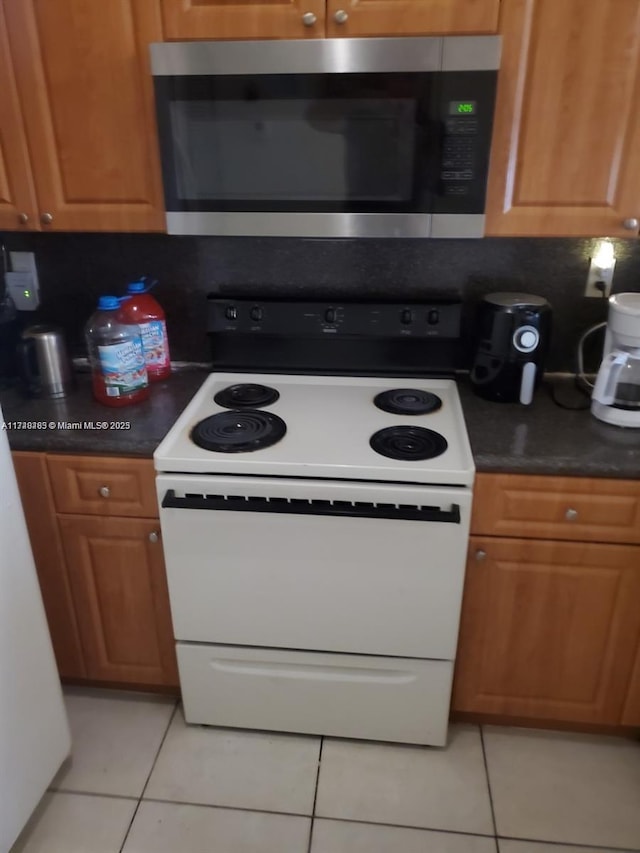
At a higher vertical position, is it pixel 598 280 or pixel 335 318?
pixel 598 280

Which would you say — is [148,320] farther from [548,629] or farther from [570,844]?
[570,844]

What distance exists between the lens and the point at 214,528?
1554mm

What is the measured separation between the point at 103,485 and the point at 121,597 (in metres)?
0.34

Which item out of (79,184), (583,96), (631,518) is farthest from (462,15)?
(631,518)

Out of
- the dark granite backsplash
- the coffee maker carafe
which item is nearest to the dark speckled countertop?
the dark granite backsplash

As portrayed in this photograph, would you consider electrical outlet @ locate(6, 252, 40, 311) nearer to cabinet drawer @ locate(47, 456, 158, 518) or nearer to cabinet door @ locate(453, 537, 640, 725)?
cabinet drawer @ locate(47, 456, 158, 518)

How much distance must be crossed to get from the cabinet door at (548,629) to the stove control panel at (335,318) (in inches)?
24.2

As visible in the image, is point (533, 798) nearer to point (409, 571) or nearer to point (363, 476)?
point (409, 571)

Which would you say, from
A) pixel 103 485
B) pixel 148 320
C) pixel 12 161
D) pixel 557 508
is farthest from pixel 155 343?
pixel 557 508

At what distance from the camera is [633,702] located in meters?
1.70

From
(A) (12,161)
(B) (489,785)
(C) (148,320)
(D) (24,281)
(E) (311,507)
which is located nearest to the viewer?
(E) (311,507)

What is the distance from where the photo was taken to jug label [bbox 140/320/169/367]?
1.83 m

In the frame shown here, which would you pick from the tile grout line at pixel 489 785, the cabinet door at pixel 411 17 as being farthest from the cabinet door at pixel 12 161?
the tile grout line at pixel 489 785

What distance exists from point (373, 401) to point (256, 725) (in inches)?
36.7
